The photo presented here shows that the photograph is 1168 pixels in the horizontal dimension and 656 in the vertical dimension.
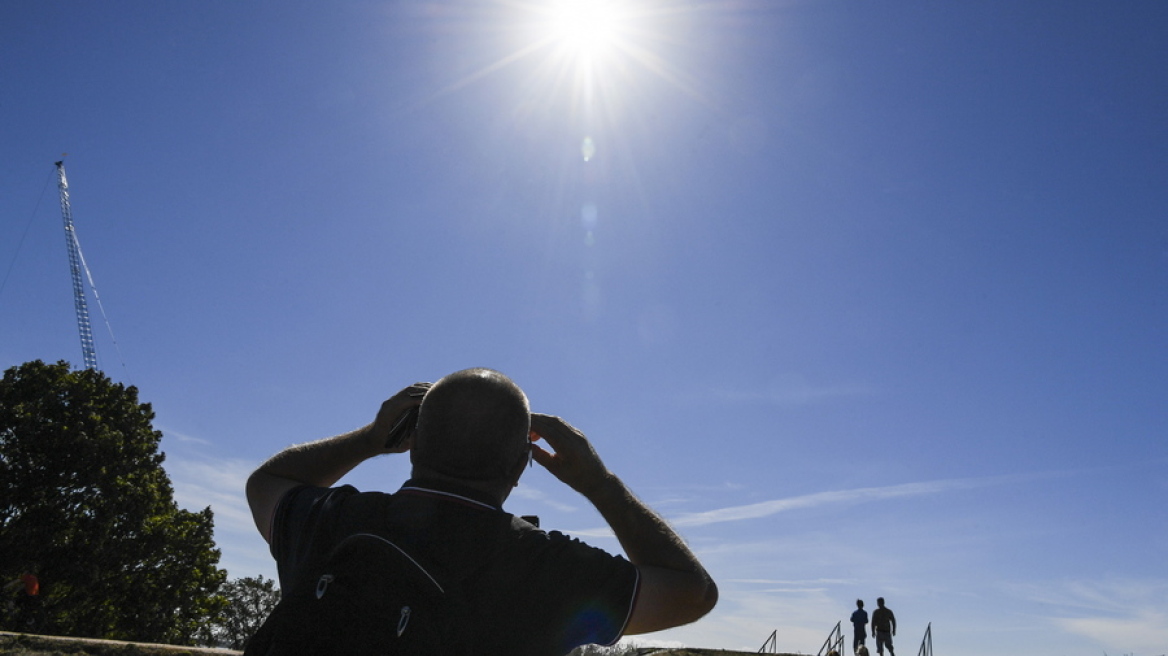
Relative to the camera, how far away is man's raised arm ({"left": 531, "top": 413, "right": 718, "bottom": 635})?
193 cm

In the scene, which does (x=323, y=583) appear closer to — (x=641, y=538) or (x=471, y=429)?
(x=471, y=429)

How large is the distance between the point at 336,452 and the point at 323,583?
2.77ft

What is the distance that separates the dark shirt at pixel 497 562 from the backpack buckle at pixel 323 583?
96 millimetres

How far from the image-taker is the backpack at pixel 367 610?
59.7 inches

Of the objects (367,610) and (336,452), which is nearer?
(367,610)

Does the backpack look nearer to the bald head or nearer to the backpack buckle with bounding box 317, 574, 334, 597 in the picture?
the backpack buckle with bounding box 317, 574, 334, 597

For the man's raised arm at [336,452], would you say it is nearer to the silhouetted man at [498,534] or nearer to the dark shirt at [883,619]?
the silhouetted man at [498,534]

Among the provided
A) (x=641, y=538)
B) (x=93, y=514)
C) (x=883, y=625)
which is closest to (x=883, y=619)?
(x=883, y=625)

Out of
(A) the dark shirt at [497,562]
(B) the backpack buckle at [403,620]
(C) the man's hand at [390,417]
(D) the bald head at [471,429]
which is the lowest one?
(B) the backpack buckle at [403,620]

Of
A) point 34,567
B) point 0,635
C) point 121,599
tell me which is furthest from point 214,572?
point 0,635

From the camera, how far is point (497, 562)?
173 centimetres

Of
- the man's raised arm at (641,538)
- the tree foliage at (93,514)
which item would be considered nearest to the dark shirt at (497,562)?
the man's raised arm at (641,538)

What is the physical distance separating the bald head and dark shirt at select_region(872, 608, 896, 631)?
71.9 feet

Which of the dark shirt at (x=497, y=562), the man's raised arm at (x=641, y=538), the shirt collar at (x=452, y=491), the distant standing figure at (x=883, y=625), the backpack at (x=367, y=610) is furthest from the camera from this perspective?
the distant standing figure at (x=883, y=625)
